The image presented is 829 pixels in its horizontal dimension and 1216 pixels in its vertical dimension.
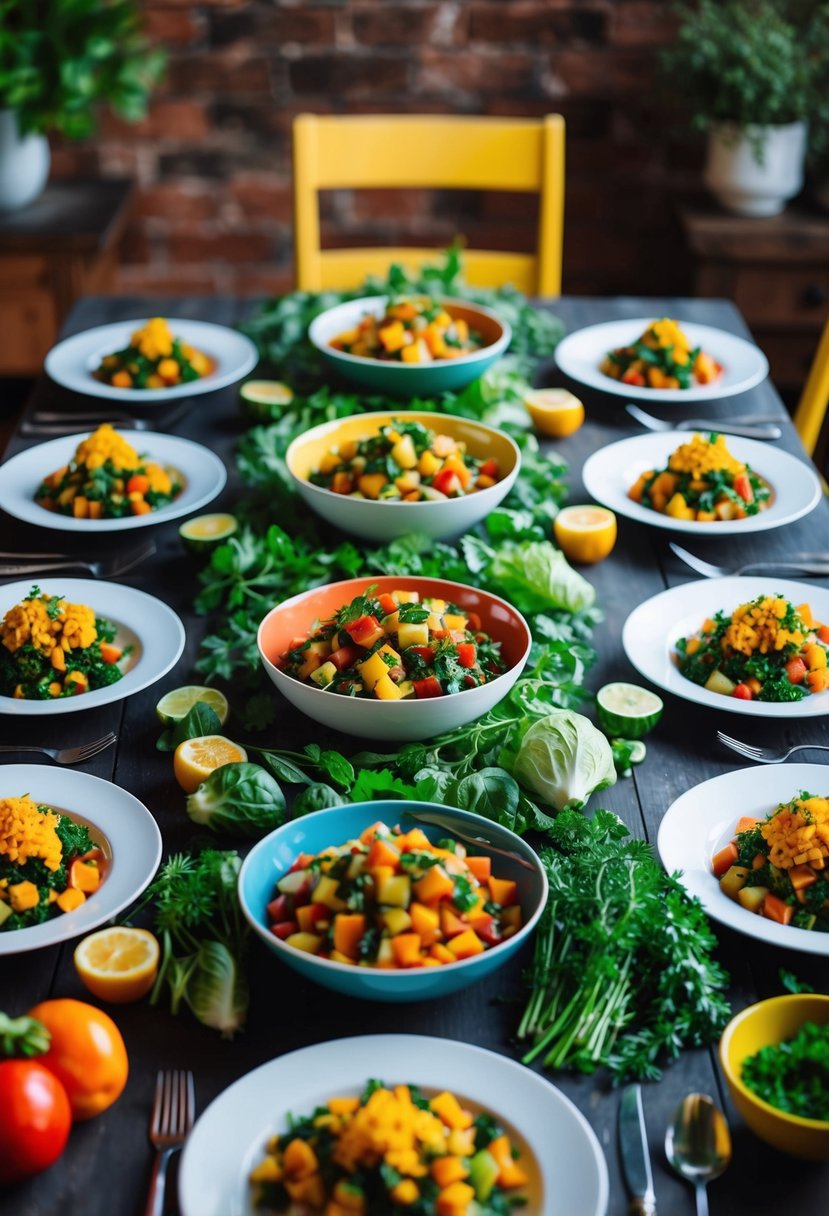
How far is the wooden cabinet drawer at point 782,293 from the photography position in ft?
13.2

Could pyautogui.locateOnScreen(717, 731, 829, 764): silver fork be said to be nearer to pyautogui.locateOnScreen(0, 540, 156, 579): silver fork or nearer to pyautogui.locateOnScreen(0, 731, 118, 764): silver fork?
pyautogui.locateOnScreen(0, 731, 118, 764): silver fork

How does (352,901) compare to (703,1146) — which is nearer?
(703,1146)

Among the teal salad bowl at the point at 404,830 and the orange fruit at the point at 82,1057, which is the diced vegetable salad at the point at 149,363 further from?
the orange fruit at the point at 82,1057

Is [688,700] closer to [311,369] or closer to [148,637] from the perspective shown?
[148,637]

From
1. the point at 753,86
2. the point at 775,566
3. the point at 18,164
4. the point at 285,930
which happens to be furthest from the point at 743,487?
the point at 18,164

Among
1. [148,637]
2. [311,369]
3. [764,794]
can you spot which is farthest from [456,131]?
[764,794]

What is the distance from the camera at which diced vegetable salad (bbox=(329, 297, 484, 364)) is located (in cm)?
254

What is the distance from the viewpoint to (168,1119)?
3.81 ft

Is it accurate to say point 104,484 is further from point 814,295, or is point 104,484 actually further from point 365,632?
point 814,295

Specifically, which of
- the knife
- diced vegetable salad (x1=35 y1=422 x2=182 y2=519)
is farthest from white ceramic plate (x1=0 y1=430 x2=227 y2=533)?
the knife

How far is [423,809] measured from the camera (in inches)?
55.5

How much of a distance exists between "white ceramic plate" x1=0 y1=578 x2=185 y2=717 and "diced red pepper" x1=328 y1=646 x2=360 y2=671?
251mm

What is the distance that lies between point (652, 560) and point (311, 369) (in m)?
0.96

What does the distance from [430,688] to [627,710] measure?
288 mm
